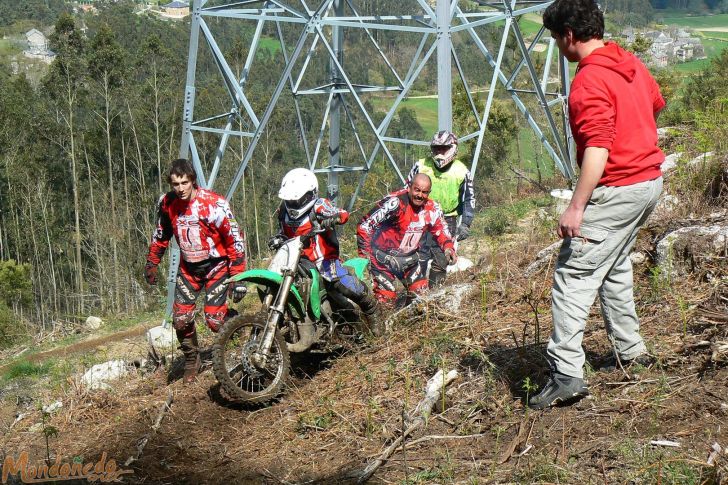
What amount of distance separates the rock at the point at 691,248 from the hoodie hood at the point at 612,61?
6.78 ft

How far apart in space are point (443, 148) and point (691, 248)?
102 inches

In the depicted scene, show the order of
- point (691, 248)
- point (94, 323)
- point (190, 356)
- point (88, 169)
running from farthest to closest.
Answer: point (88, 169)
point (94, 323)
point (190, 356)
point (691, 248)

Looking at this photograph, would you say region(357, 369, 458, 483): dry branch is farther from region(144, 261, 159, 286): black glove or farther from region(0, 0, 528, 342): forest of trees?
region(0, 0, 528, 342): forest of trees

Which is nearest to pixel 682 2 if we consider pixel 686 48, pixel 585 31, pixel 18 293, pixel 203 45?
pixel 203 45

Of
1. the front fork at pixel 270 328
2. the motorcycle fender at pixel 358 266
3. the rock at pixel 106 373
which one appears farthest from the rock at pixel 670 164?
the rock at pixel 106 373

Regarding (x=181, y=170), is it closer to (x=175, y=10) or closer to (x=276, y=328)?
(x=276, y=328)

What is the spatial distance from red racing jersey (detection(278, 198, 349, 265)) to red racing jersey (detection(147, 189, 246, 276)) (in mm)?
653

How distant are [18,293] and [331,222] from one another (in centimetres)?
3357

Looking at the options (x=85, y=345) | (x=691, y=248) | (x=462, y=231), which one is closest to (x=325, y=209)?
(x=462, y=231)

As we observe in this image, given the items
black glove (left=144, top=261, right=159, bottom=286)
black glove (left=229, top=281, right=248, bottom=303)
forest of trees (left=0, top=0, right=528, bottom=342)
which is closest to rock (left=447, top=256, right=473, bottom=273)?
black glove (left=144, top=261, right=159, bottom=286)

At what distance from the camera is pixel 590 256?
12.8 feet

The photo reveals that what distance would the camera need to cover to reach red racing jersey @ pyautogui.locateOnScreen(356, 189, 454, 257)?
6.75m

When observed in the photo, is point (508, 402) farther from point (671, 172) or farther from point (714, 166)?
point (671, 172)

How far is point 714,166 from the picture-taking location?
22.5 feet
